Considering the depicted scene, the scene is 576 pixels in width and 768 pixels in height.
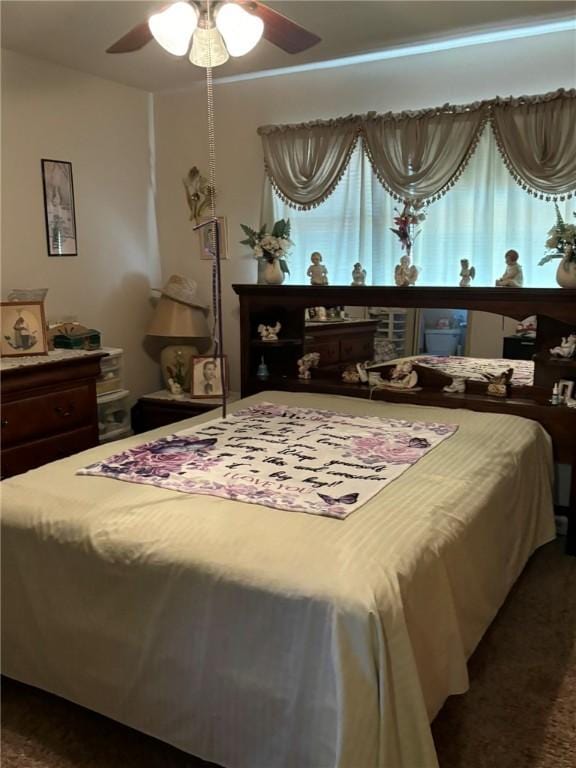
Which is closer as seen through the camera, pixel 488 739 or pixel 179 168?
pixel 488 739

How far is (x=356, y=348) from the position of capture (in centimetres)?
384

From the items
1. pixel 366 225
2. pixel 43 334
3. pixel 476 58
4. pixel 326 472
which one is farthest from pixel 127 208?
pixel 326 472

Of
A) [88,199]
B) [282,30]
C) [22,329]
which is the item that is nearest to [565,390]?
[282,30]

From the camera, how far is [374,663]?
57.4 inches

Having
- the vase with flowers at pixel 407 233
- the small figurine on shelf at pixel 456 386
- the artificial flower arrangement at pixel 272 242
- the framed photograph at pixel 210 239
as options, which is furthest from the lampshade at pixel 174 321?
the small figurine on shelf at pixel 456 386

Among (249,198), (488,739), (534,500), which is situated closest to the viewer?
(488,739)

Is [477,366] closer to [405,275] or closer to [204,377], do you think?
[405,275]

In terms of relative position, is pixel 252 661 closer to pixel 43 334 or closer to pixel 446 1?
pixel 43 334

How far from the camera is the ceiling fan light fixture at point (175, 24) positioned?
211 centimetres

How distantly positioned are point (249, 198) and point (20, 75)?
1.42m

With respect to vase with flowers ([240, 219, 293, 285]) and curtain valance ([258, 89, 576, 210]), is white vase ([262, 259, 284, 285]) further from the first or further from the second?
curtain valance ([258, 89, 576, 210])

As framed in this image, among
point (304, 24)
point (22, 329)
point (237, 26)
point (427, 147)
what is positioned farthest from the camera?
point (427, 147)

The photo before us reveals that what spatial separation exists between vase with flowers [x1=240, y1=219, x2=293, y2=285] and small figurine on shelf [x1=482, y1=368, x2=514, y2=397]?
4.46ft

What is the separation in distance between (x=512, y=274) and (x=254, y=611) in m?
2.36
